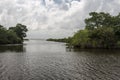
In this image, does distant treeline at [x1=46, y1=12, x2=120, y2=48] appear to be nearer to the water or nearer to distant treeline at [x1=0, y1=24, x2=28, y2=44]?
the water

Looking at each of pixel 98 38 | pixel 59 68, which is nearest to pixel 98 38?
pixel 98 38

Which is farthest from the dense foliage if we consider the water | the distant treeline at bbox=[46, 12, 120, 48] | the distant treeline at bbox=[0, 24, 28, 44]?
the distant treeline at bbox=[0, 24, 28, 44]

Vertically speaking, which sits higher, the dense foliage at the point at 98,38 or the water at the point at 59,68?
the dense foliage at the point at 98,38

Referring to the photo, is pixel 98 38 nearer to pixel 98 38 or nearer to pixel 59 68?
pixel 98 38

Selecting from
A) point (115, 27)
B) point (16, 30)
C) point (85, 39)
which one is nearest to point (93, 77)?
point (85, 39)

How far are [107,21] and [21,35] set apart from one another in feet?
305

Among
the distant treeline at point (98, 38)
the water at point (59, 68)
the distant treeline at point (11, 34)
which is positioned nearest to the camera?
the water at point (59, 68)

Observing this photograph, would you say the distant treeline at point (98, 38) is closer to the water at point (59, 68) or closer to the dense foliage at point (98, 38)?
the dense foliage at point (98, 38)

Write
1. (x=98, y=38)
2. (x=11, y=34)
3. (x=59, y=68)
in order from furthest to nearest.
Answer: (x=11, y=34) → (x=98, y=38) → (x=59, y=68)

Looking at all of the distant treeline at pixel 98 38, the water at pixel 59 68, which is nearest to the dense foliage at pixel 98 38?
the distant treeline at pixel 98 38

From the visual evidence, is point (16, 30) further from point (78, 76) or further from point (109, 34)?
point (78, 76)

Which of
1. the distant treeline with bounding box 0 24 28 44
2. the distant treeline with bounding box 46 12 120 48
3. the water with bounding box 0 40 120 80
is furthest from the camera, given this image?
the distant treeline with bounding box 0 24 28 44

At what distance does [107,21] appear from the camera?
9938cm

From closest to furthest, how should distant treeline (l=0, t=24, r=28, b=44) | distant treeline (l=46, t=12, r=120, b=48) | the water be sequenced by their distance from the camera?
the water, distant treeline (l=46, t=12, r=120, b=48), distant treeline (l=0, t=24, r=28, b=44)
